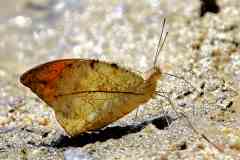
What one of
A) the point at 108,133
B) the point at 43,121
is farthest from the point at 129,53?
the point at 108,133

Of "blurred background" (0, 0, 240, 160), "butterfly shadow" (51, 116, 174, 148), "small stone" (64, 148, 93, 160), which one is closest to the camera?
"small stone" (64, 148, 93, 160)

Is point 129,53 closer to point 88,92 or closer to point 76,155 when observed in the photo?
point 88,92

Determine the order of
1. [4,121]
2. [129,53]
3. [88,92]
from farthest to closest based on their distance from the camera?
[129,53], [4,121], [88,92]

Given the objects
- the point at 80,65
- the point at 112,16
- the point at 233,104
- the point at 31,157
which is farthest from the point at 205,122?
the point at 112,16

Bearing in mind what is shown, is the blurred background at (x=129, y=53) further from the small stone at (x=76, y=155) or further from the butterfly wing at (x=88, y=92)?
the butterfly wing at (x=88, y=92)

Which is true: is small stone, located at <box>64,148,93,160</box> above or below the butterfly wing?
below

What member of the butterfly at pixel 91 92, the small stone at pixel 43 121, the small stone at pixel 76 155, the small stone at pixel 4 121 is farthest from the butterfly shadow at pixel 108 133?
the small stone at pixel 4 121

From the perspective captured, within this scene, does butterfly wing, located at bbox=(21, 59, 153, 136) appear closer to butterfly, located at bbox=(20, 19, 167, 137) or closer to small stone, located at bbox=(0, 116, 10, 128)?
butterfly, located at bbox=(20, 19, 167, 137)

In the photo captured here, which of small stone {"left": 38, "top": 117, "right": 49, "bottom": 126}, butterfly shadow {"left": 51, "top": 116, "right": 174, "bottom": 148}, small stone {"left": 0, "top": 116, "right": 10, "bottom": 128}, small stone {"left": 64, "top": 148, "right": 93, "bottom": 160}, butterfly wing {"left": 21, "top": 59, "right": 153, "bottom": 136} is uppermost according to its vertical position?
butterfly wing {"left": 21, "top": 59, "right": 153, "bottom": 136}

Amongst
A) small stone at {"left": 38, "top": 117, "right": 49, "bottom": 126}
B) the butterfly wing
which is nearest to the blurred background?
small stone at {"left": 38, "top": 117, "right": 49, "bottom": 126}
